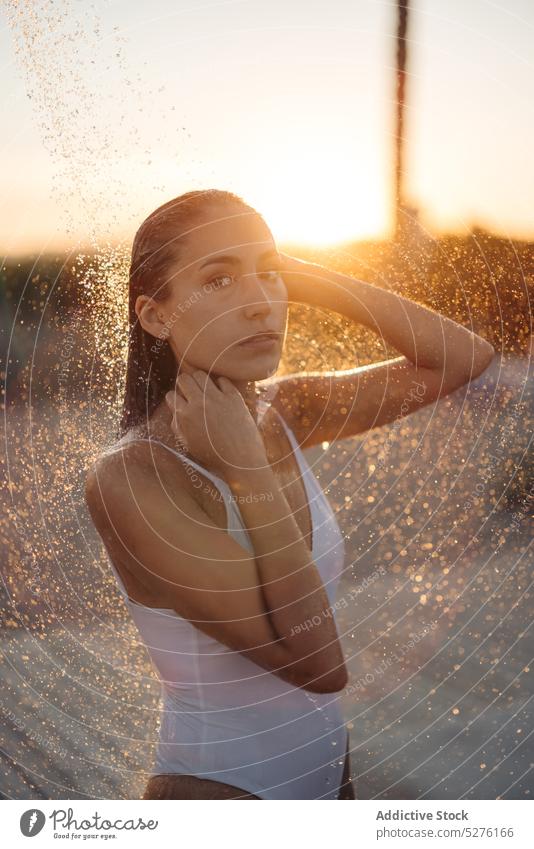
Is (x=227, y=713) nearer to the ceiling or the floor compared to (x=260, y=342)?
nearer to the floor

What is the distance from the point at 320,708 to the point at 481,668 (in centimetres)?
87

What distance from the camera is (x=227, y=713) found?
664 millimetres

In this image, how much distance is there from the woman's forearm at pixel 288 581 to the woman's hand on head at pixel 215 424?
3cm

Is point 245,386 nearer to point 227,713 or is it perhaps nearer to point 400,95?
point 227,713

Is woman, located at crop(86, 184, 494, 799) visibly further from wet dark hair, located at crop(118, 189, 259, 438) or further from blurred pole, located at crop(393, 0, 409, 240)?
blurred pole, located at crop(393, 0, 409, 240)

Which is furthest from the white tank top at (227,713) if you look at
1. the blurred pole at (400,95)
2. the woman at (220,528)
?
the blurred pole at (400,95)

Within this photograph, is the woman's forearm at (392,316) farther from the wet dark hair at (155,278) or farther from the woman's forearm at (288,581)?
the woman's forearm at (288,581)

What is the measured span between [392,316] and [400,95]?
0.30 metres

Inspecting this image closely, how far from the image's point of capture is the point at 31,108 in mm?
907

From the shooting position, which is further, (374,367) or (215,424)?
(374,367)

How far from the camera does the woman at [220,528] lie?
0.60 metres

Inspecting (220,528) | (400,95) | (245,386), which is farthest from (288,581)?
(400,95)

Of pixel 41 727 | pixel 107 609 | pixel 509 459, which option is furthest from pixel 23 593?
pixel 509 459

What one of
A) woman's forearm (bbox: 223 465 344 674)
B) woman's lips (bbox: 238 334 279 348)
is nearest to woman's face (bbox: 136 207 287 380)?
woman's lips (bbox: 238 334 279 348)
